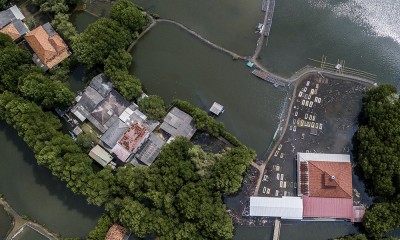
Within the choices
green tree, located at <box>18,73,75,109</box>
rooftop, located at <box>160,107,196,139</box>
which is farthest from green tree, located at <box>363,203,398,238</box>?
green tree, located at <box>18,73,75,109</box>

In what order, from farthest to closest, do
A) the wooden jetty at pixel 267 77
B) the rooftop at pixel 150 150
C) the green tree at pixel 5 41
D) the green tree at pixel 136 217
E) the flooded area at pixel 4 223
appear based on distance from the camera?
1. the wooden jetty at pixel 267 77
2. the green tree at pixel 5 41
3. the flooded area at pixel 4 223
4. the rooftop at pixel 150 150
5. the green tree at pixel 136 217

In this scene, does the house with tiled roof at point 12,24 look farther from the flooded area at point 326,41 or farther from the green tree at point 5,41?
the flooded area at point 326,41

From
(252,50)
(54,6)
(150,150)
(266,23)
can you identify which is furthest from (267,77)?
(54,6)

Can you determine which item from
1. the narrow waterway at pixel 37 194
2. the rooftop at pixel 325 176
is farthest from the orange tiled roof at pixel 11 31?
the rooftop at pixel 325 176

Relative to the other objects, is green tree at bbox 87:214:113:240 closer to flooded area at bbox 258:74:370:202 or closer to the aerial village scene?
the aerial village scene

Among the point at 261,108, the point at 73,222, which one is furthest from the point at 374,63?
the point at 73,222
